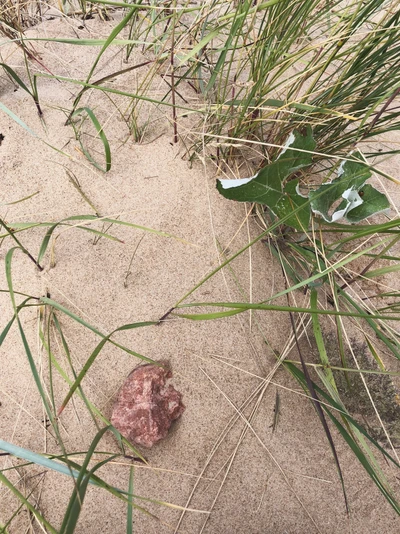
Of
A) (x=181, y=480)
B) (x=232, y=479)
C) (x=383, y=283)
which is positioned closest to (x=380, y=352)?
(x=383, y=283)

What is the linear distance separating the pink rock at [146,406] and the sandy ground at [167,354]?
4cm

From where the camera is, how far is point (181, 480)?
1146 millimetres

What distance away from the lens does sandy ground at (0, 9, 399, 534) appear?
1141mm

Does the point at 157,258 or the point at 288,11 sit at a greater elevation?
the point at 288,11

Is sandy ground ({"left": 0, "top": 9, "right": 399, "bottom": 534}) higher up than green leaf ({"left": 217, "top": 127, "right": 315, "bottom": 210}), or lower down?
lower down

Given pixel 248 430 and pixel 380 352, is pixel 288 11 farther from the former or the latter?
pixel 248 430

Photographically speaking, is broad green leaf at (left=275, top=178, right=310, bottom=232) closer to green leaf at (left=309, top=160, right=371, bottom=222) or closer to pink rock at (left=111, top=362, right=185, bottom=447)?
green leaf at (left=309, top=160, right=371, bottom=222)

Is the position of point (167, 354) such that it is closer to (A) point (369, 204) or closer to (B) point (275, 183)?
(B) point (275, 183)

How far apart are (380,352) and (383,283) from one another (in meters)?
0.23

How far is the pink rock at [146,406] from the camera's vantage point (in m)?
1.12

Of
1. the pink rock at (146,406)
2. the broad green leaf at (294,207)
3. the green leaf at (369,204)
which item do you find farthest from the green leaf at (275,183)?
the pink rock at (146,406)

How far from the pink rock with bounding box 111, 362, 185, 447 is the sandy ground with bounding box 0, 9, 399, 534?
0.04 meters

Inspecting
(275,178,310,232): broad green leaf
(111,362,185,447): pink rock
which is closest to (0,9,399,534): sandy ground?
(111,362,185,447): pink rock

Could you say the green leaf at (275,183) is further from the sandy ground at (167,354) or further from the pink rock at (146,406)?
the pink rock at (146,406)
